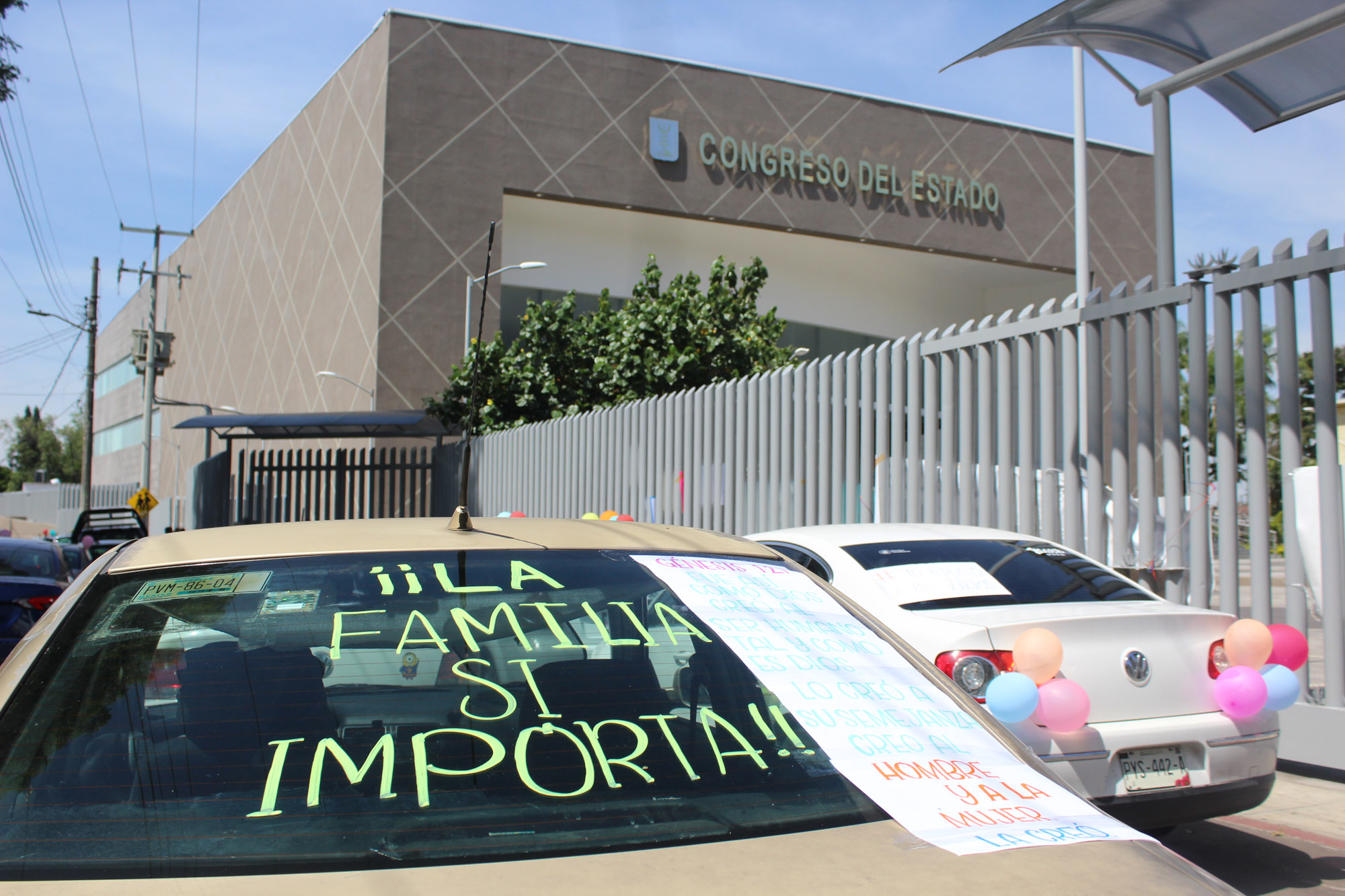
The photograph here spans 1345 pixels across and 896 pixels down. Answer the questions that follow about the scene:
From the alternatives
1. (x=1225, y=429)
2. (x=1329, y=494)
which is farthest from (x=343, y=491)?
(x=1329, y=494)

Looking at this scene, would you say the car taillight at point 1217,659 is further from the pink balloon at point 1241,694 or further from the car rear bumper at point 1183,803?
the car rear bumper at point 1183,803

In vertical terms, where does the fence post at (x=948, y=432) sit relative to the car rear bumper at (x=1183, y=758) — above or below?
above

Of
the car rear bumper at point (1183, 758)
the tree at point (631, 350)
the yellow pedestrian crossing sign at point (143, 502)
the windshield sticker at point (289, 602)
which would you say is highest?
the tree at point (631, 350)

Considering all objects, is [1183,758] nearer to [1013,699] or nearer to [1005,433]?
[1013,699]

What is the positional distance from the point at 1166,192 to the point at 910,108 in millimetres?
23848

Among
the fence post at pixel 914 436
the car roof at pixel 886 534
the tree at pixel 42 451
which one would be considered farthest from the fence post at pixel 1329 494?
the tree at pixel 42 451

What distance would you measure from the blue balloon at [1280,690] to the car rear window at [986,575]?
2.69 feet

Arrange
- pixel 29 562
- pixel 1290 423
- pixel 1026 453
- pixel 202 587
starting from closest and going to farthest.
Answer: pixel 202 587 < pixel 1290 423 < pixel 1026 453 < pixel 29 562

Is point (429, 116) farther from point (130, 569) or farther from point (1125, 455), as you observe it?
point (130, 569)

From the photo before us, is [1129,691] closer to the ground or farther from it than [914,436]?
closer to the ground

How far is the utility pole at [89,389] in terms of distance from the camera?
132 feet

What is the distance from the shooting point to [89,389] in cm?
4216

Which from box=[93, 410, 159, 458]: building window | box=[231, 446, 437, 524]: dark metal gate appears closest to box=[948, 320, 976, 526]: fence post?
box=[231, 446, 437, 524]: dark metal gate

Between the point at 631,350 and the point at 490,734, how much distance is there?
15447 millimetres
